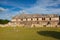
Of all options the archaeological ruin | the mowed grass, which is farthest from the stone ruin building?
the mowed grass

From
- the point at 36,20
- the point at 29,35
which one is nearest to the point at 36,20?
the point at 36,20

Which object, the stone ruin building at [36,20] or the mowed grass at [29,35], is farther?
the stone ruin building at [36,20]

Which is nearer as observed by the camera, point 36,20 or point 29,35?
point 29,35

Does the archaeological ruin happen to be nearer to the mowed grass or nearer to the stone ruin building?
the stone ruin building

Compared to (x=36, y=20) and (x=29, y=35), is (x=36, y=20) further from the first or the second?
(x=29, y=35)

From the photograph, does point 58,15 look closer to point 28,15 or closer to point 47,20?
point 47,20

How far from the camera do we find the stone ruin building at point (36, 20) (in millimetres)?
38578

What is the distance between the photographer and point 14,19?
47.2 m

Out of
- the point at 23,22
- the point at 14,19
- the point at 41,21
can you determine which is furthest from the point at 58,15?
the point at 14,19

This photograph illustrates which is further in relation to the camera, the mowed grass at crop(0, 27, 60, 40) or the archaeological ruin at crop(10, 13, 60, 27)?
the archaeological ruin at crop(10, 13, 60, 27)

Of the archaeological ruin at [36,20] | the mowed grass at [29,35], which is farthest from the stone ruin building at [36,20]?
the mowed grass at [29,35]

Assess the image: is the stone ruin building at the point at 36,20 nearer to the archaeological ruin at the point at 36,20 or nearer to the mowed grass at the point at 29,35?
the archaeological ruin at the point at 36,20

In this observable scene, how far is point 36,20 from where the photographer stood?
4244 centimetres

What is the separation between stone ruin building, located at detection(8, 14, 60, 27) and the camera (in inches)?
1519
